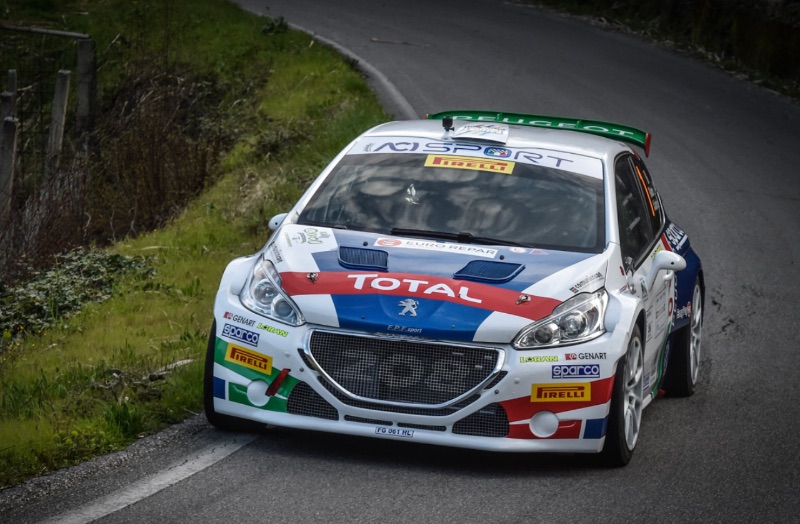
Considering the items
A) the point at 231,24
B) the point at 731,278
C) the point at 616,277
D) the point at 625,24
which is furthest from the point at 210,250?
the point at 625,24

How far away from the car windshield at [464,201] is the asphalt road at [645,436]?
1199mm

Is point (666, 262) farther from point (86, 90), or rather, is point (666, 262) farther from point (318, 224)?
point (86, 90)

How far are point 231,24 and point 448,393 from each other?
18.0 meters

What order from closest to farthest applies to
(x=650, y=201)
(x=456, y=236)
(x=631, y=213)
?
(x=456, y=236)
(x=631, y=213)
(x=650, y=201)

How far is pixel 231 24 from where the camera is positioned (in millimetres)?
23250

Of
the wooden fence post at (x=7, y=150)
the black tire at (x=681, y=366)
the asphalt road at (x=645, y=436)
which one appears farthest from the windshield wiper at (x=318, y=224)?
the wooden fence post at (x=7, y=150)

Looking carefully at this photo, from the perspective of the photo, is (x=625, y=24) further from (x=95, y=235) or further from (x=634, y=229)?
(x=634, y=229)

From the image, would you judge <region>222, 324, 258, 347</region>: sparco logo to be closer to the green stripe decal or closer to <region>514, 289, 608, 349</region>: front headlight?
the green stripe decal

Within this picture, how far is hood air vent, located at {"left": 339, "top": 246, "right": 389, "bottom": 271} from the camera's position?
21.7ft

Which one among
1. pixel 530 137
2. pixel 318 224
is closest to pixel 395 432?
pixel 318 224

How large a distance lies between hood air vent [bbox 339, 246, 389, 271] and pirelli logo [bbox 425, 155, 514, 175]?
1050 millimetres

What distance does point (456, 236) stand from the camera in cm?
711

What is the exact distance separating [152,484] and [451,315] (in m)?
1.55

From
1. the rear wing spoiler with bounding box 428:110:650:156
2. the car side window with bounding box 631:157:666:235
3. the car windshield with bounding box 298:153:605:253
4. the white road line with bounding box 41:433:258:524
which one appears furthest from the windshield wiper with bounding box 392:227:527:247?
the rear wing spoiler with bounding box 428:110:650:156
